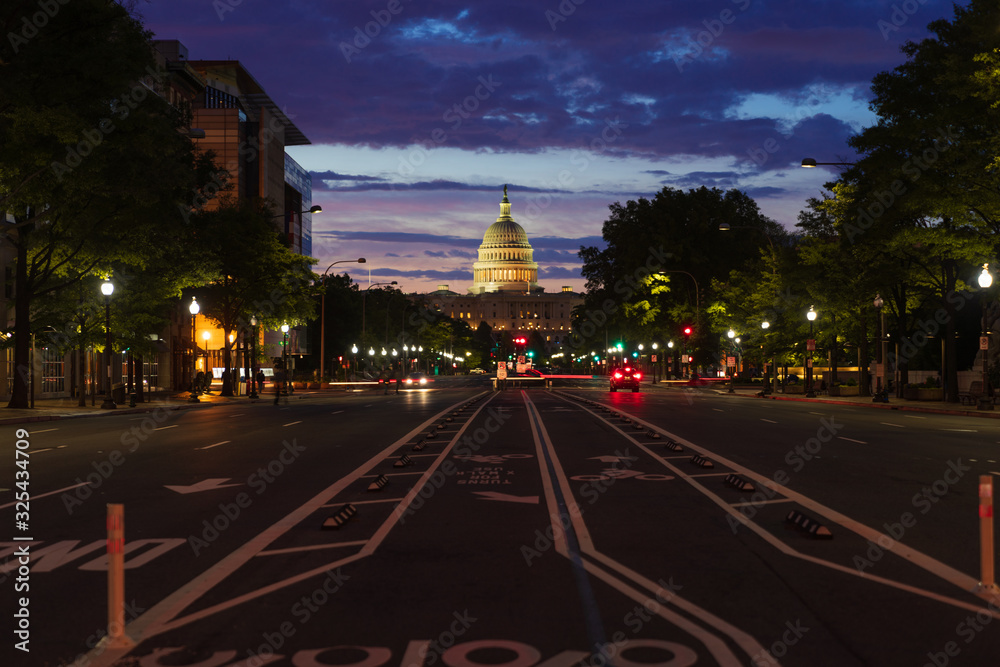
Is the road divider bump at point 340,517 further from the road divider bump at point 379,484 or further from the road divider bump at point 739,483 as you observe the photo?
the road divider bump at point 739,483

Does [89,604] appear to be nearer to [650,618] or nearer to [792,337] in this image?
[650,618]

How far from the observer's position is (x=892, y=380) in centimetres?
6600

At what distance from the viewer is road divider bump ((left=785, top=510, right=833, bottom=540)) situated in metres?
10.2

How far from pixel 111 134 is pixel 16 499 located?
2447 cm

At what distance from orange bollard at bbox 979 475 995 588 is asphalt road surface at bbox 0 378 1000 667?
0.42ft

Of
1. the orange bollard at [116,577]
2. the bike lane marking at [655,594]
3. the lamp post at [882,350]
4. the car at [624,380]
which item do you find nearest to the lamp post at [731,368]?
the car at [624,380]

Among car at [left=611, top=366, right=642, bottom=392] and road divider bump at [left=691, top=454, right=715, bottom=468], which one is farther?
car at [left=611, top=366, right=642, bottom=392]

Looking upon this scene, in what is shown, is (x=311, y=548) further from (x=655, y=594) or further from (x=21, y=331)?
(x=21, y=331)

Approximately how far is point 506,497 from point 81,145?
82.7 feet

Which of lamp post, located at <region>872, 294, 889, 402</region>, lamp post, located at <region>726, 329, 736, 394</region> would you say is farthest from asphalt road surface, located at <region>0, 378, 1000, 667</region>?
lamp post, located at <region>726, 329, 736, 394</region>

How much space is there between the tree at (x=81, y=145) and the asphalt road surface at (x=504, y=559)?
1452cm

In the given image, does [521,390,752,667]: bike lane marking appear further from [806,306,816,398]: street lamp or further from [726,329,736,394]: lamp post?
[726,329,736,394]: lamp post

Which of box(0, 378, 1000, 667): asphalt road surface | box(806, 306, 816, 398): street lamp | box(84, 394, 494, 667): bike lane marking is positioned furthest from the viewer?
box(806, 306, 816, 398): street lamp

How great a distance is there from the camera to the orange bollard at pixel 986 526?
276 inches
